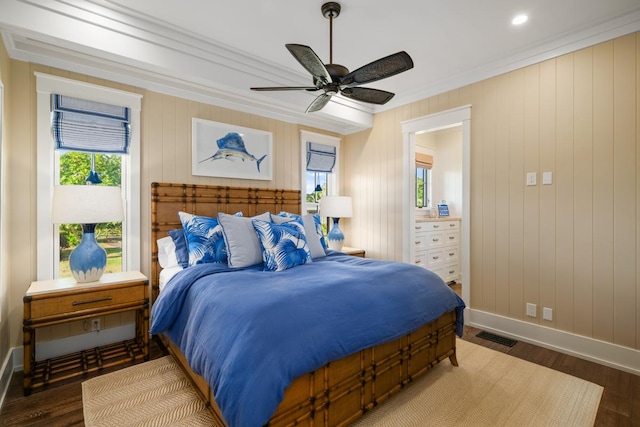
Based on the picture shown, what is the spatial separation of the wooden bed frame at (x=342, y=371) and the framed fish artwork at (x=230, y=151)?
1.17 feet

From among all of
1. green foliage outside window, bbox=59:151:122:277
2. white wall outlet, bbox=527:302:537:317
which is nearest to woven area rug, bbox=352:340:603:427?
white wall outlet, bbox=527:302:537:317

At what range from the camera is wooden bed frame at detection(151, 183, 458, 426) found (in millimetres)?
1513

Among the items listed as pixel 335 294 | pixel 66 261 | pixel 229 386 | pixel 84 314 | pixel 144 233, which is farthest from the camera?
pixel 144 233

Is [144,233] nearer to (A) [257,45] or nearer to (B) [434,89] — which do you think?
(A) [257,45]

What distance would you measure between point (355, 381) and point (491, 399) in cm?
103

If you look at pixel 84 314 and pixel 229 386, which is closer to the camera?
pixel 229 386

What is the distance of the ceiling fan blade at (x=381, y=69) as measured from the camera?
1808 millimetres

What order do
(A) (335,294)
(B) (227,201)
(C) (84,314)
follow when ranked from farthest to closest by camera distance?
(B) (227,201), (C) (84,314), (A) (335,294)

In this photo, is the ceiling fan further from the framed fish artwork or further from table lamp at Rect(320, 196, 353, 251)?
table lamp at Rect(320, 196, 353, 251)

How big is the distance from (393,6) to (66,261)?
3469 mm

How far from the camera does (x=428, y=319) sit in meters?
2.12

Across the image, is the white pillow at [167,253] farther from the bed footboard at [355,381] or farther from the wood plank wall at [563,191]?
the wood plank wall at [563,191]

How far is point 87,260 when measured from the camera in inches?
93.7

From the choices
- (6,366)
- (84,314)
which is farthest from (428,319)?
(6,366)
